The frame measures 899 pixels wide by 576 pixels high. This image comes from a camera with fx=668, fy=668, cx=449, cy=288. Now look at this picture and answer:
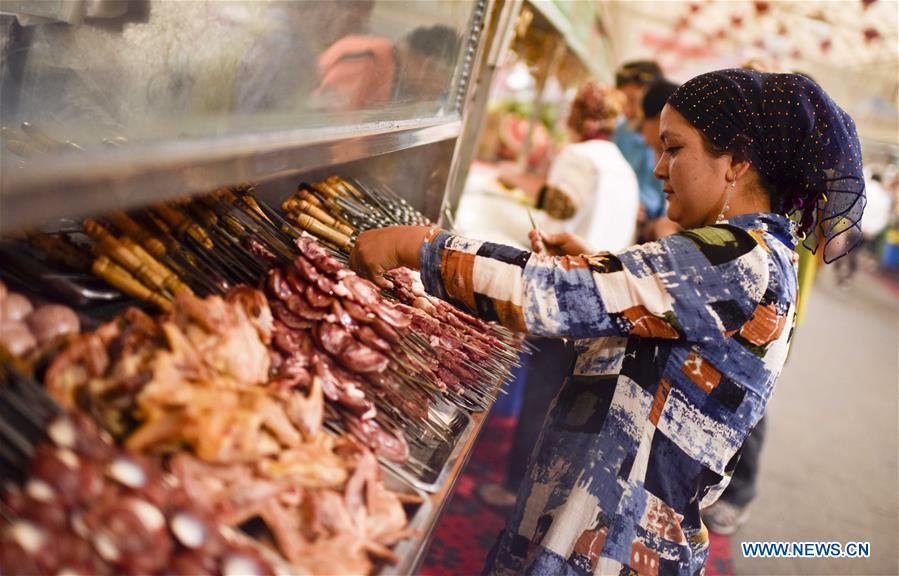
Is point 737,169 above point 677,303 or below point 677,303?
above

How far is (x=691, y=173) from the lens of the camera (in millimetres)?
1816

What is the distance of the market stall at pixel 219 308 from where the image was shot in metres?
1.00

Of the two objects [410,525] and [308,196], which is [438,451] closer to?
[410,525]

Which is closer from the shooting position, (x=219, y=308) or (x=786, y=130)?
(x=219, y=308)

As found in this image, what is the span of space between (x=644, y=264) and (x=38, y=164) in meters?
1.21

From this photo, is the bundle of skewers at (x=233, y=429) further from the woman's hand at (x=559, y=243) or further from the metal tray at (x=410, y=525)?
the woman's hand at (x=559, y=243)

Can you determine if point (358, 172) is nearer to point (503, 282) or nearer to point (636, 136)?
point (503, 282)

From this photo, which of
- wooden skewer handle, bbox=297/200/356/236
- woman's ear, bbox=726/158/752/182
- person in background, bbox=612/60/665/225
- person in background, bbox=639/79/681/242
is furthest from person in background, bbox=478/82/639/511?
woman's ear, bbox=726/158/752/182

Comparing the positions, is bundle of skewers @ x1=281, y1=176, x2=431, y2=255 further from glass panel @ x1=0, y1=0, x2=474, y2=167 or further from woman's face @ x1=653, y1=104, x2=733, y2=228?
woman's face @ x1=653, y1=104, x2=733, y2=228

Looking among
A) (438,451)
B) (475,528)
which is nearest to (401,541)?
(438,451)

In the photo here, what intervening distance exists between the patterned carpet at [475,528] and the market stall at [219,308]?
5.09 ft

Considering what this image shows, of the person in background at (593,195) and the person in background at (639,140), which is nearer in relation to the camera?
the person in background at (593,195)

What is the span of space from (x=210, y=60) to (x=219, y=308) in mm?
1108

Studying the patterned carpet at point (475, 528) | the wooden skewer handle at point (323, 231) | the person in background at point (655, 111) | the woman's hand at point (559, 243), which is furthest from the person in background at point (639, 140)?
the wooden skewer handle at point (323, 231)
